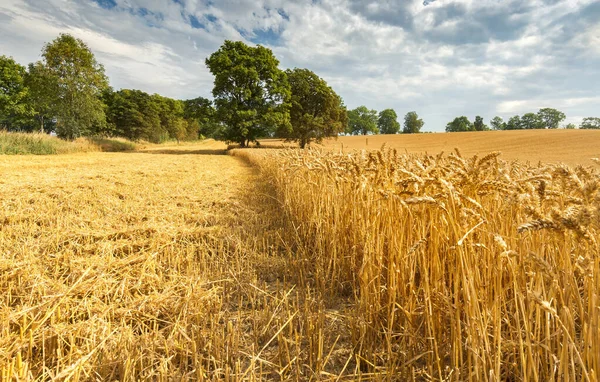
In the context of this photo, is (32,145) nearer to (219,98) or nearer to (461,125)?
(219,98)

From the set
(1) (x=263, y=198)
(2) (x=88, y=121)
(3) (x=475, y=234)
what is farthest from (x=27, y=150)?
(3) (x=475, y=234)

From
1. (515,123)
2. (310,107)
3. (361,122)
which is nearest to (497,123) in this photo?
(515,123)

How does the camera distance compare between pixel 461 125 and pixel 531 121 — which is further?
pixel 461 125

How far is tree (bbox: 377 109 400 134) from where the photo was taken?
10656 centimetres

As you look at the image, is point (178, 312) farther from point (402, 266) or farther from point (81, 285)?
point (402, 266)

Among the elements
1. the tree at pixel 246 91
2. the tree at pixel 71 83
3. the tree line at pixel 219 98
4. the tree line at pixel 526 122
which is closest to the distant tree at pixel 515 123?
the tree line at pixel 526 122

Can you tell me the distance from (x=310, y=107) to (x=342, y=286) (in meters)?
37.1

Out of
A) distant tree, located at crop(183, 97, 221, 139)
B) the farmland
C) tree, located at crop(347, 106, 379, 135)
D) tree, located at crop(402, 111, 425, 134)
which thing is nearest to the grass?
distant tree, located at crop(183, 97, 221, 139)

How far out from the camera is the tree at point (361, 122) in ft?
306

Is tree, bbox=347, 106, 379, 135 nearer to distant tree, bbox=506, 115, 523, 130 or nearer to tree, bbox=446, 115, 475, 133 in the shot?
tree, bbox=446, 115, 475, 133

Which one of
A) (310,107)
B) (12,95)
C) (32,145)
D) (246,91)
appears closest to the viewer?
(32,145)

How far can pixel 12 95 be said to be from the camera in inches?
1597

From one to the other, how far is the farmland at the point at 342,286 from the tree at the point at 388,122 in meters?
110

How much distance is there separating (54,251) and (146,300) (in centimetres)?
166
